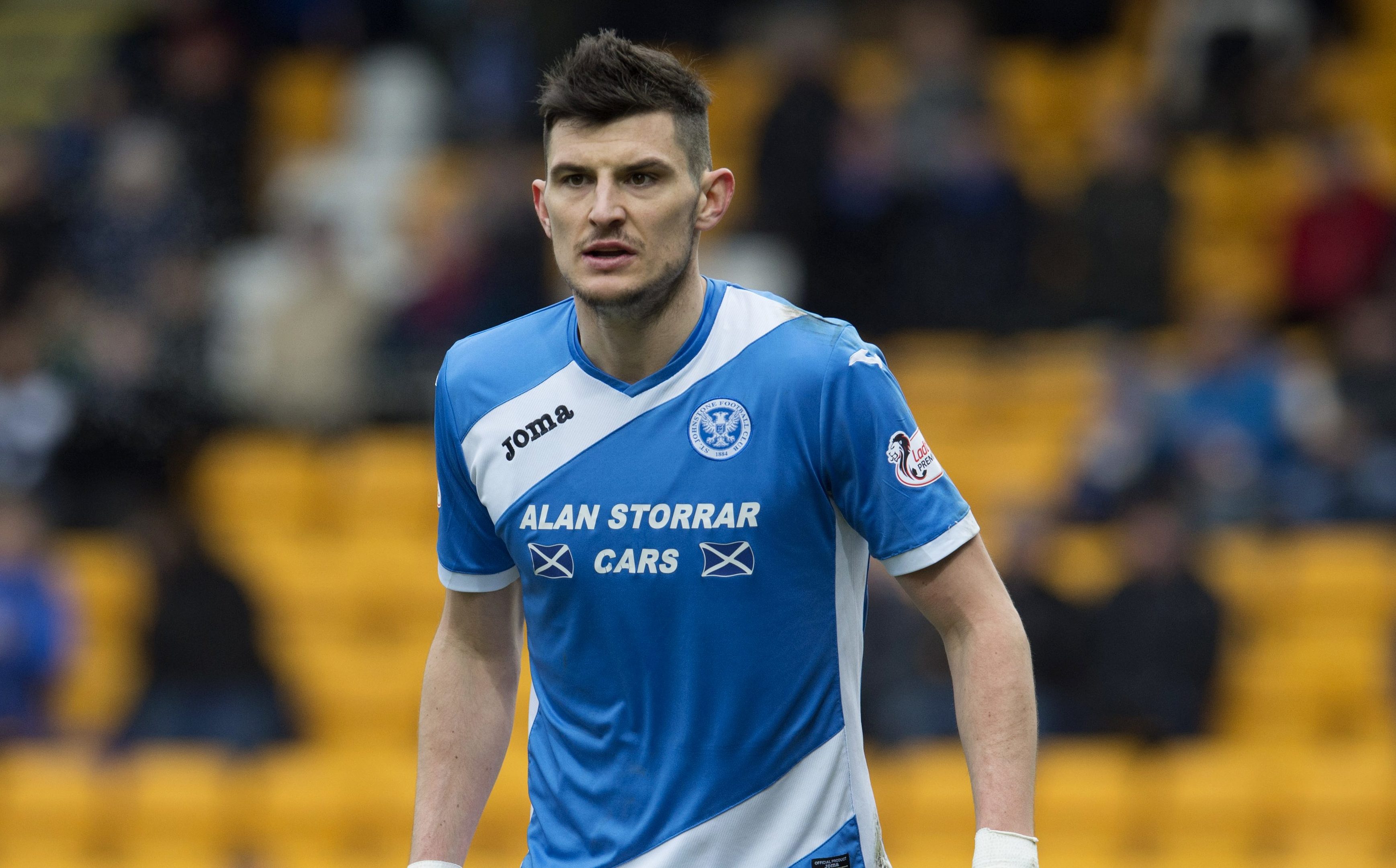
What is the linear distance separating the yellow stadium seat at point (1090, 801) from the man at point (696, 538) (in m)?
4.84

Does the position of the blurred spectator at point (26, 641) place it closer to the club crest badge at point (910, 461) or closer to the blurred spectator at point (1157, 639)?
the blurred spectator at point (1157, 639)

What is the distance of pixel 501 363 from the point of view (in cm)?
387

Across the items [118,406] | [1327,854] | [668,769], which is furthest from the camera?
[118,406]

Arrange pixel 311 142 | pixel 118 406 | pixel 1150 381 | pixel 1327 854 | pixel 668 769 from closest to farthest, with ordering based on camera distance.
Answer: pixel 668 769
pixel 1327 854
pixel 1150 381
pixel 118 406
pixel 311 142

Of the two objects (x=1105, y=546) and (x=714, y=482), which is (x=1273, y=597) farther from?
(x=714, y=482)

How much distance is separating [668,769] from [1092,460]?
21.3 ft

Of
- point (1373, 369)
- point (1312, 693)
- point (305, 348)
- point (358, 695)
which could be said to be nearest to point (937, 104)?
point (1373, 369)

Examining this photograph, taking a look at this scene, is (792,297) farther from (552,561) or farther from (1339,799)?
(552,561)

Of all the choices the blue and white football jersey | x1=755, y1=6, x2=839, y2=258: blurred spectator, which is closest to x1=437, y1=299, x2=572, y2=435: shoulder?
the blue and white football jersey

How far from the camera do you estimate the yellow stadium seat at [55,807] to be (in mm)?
9164

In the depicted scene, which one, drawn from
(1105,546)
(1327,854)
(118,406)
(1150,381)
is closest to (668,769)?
(1327,854)

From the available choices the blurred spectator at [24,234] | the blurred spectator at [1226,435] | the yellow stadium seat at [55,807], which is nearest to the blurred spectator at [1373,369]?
the blurred spectator at [1226,435]

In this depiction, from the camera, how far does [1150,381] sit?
1005 cm

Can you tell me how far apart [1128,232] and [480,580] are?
749 cm
